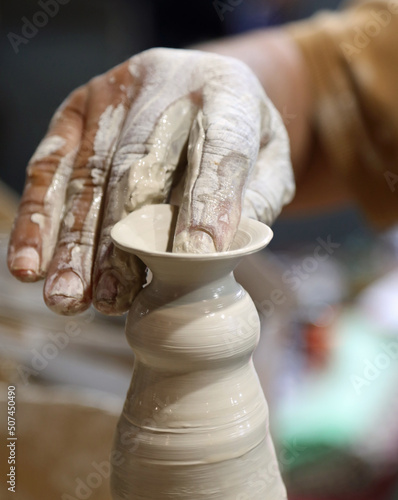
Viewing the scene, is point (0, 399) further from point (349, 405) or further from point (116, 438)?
point (349, 405)

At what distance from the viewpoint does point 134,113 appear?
83 centimetres

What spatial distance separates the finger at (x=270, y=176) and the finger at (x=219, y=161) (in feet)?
0.26

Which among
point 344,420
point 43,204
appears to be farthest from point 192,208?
point 344,420

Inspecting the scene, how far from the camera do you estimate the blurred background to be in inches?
46.5

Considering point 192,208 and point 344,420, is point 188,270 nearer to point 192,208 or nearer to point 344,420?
point 192,208

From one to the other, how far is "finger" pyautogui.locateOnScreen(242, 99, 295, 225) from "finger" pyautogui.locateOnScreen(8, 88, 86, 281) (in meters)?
0.28

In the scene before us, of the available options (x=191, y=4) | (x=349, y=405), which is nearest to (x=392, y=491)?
(x=349, y=405)

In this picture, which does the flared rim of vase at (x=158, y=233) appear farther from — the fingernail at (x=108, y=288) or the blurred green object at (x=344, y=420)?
the blurred green object at (x=344, y=420)

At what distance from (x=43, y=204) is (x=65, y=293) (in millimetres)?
158

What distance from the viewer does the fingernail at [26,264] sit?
79cm

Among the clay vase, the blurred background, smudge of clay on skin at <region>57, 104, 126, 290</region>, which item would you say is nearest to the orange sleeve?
the blurred background

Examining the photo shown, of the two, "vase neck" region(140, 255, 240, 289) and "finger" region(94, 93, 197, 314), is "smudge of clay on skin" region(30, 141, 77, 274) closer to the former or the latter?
"finger" region(94, 93, 197, 314)

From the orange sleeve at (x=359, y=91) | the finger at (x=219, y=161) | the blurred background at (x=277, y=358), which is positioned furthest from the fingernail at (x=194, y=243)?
the orange sleeve at (x=359, y=91)

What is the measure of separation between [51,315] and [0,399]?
40 centimetres
